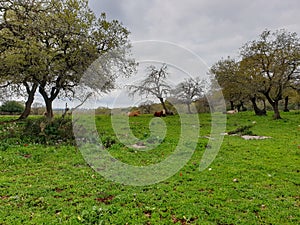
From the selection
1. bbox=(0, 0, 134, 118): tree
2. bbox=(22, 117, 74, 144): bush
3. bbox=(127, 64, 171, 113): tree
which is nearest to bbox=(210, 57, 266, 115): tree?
bbox=(127, 64, 171, 113): tree

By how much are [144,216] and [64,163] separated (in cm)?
510

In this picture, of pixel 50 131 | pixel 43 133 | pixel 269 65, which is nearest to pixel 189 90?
pixel 269 65

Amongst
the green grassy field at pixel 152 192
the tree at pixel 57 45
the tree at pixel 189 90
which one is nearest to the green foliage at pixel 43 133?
the green grassy field at pixel 152 192

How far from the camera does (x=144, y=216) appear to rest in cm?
493

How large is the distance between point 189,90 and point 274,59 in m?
12.9

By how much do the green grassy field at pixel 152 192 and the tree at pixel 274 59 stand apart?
48.1 ft

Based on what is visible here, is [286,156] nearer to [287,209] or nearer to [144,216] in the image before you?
[287,209]

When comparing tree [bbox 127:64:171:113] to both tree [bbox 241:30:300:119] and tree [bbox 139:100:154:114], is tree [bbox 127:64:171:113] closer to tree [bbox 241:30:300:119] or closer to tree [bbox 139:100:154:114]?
tree [bbox 139:100:154:114]

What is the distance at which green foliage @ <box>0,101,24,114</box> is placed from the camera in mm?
33191

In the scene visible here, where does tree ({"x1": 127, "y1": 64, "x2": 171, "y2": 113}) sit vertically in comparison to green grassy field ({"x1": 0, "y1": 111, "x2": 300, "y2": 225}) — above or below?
above

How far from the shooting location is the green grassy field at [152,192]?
16.1ft

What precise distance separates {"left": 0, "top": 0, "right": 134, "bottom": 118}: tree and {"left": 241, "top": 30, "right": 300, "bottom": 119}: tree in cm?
1273

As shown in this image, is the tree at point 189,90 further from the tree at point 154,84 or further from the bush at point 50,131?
the bush at point 50,131

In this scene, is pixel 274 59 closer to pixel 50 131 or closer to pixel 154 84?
pixel 154 84
